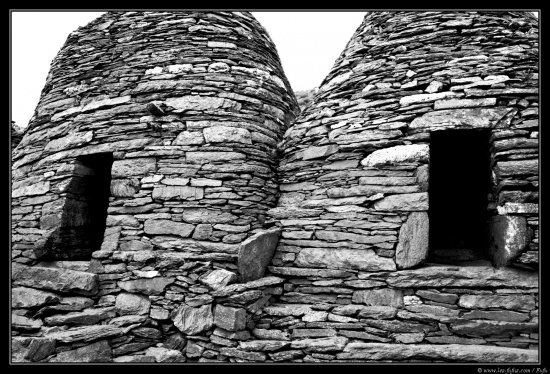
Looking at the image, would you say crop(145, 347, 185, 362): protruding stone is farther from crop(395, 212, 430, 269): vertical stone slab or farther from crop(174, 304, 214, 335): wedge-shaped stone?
crop(395, 212, 430, 269): vertical stone slab

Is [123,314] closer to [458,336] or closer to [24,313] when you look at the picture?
[24,313]

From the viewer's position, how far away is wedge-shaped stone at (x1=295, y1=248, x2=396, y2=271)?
3.88m

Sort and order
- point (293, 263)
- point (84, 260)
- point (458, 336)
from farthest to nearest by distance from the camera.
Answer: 1. point (84, 260)
2. point (293, 263)
3. point (458, 336)

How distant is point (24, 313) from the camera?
4.06 m

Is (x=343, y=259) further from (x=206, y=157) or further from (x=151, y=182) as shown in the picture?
(x=151, y=182)

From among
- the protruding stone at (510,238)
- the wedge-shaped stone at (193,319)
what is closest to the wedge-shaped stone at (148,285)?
the wedge-shaped stone at (193,319)

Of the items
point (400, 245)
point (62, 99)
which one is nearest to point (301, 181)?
point (400, 245)

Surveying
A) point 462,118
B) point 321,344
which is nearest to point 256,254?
point 321,344

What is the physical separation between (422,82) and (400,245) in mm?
2030

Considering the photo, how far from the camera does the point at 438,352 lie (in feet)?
11.1

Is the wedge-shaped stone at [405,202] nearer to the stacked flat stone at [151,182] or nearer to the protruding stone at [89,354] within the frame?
the stacked flat stone at [151,182]

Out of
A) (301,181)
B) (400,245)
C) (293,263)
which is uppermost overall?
(301,181)

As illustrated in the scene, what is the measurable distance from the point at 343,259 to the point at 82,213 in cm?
373

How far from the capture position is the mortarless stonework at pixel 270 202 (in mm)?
3648
